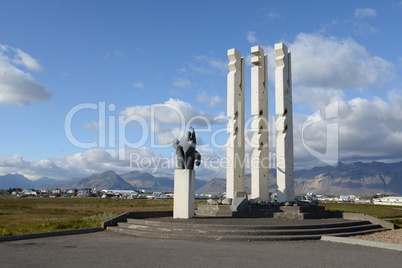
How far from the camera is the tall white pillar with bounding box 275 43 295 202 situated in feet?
69.4

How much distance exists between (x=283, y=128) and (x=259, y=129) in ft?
6.09

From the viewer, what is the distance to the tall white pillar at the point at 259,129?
22516 millimetres

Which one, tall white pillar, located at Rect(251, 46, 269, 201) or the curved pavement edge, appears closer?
the curved pavement edge

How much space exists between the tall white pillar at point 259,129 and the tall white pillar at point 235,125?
2.51 ft

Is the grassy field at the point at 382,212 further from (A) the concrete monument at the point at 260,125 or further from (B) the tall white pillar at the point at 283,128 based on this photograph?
(A) the concrete monument at the point at 260,125

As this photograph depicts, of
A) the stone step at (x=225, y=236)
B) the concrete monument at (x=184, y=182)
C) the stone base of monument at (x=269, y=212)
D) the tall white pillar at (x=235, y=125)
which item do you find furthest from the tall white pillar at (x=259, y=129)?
the stone step at (x=225, y=236)

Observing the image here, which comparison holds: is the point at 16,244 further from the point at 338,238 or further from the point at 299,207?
the point at 299,207

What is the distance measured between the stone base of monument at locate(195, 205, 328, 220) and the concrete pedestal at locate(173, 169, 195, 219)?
235 centimetres

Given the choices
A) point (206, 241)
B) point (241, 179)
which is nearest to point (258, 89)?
point (241, 179)

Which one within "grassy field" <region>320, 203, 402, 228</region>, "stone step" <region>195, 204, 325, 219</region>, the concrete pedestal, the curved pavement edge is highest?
the concrete pedestal

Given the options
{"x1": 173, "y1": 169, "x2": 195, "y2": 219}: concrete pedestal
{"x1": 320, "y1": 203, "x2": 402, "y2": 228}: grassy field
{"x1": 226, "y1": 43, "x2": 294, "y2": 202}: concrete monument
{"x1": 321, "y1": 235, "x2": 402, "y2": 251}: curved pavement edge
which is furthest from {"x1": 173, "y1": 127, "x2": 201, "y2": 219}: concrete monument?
{"x1": 320, "y1": 203, "x2": 402, "y2": 228}: grassy field

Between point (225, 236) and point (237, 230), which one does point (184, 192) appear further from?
point (225, 236)

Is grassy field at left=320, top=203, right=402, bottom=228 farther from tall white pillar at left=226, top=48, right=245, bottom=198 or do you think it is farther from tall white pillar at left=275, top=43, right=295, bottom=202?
tall white pillar at left=226, top=48, right=245, bottom=198

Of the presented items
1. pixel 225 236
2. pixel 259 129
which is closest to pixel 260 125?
Answer: pixel 259 129
